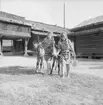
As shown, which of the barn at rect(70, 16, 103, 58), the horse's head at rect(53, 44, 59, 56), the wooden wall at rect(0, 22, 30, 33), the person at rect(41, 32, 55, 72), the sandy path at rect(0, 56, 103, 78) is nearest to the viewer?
the horse's head at rect(53, 44, 59, 56)

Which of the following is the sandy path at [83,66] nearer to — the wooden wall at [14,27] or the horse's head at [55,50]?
the horse's head at [55,50]

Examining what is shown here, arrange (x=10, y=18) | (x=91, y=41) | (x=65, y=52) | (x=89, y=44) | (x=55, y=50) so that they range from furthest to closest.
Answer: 1. (x=10, y=18)
2. (x=89, y=44)
3. (x=91, y=41)
4. (x=55, y=50)
5. (x=65, y=52)

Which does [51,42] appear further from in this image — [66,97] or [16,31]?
[16,31]

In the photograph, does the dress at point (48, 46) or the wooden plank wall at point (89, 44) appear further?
the wooden plank wall at point (89, 44)

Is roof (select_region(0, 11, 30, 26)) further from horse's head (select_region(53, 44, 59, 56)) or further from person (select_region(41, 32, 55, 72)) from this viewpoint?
horse's head (select_region(53, 44, 59, 56))

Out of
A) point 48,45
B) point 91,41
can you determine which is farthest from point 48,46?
point 91,41

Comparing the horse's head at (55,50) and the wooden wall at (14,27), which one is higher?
the wooden wall at (14,27)

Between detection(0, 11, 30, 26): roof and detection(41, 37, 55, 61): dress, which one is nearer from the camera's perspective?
detection(41, 37, 55, 61): dress

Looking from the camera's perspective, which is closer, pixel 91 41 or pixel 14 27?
pixel 14 27

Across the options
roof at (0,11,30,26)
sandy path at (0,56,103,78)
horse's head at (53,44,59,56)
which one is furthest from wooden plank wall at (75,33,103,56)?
horse's head at (53,44,59,56)

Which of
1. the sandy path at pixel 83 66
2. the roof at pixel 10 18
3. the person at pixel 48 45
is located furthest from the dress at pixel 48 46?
the roof at pixel 10 18

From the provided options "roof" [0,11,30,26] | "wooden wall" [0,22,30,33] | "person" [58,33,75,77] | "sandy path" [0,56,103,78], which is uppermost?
"roof" [0,11,30,26]

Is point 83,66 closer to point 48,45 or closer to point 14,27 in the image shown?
point 48,45

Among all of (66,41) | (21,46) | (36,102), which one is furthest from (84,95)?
(21,46)
